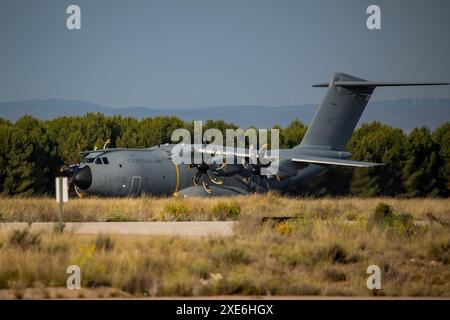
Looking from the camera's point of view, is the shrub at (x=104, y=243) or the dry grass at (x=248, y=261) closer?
the dry grass at (x=248, y=261)

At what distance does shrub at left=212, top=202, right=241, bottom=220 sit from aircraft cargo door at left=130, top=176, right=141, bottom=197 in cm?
784

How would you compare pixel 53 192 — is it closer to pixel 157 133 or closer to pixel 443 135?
pixel 157 133

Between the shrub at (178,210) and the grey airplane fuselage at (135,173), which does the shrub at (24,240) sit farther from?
the grey airplane fuselage at (135,173)

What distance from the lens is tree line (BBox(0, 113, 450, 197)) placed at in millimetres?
55656

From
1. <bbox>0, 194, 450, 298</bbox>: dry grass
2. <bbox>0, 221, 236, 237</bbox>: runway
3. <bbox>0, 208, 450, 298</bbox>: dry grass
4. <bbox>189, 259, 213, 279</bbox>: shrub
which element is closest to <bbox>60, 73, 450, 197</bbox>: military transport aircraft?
<bbox>0, 221, 236, 237</bbox>: runway

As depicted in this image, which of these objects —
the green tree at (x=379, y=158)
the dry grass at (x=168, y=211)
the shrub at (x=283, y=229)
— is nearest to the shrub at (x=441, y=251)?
the shrub at (x=283, y=229)

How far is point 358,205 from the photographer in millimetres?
36469

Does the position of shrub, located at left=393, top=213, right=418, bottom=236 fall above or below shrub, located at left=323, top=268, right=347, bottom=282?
above

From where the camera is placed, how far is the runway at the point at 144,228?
22812mm

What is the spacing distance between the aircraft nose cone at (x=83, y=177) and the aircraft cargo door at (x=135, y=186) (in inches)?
78.4

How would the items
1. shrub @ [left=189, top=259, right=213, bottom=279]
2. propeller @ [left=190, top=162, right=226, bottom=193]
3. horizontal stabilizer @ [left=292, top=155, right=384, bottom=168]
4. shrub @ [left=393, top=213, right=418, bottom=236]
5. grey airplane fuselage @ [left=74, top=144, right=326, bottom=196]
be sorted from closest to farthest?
1. shrub @ [left=189, top=259, right=213, bottom=279]
2. shrub @ [left=393, top=213, right=418, bottom=236]
3. grey airplane fuselage @ [left=74, top=144, right=326, bottom=196]
4. horizontal stabilizer @ [left=292, top=155, right=384, bottom=168]
5. propeller @ [left=190, top=162, right=226, bottom=193]

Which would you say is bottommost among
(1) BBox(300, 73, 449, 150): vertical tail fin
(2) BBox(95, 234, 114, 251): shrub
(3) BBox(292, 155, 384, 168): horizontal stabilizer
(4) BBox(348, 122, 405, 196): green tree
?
(4) BBox(348, 122, 405, 196): green tree

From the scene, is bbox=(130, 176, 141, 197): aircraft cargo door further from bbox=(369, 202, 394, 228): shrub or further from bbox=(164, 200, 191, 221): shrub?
bbox=(369, 202, 394, 228): shrub
